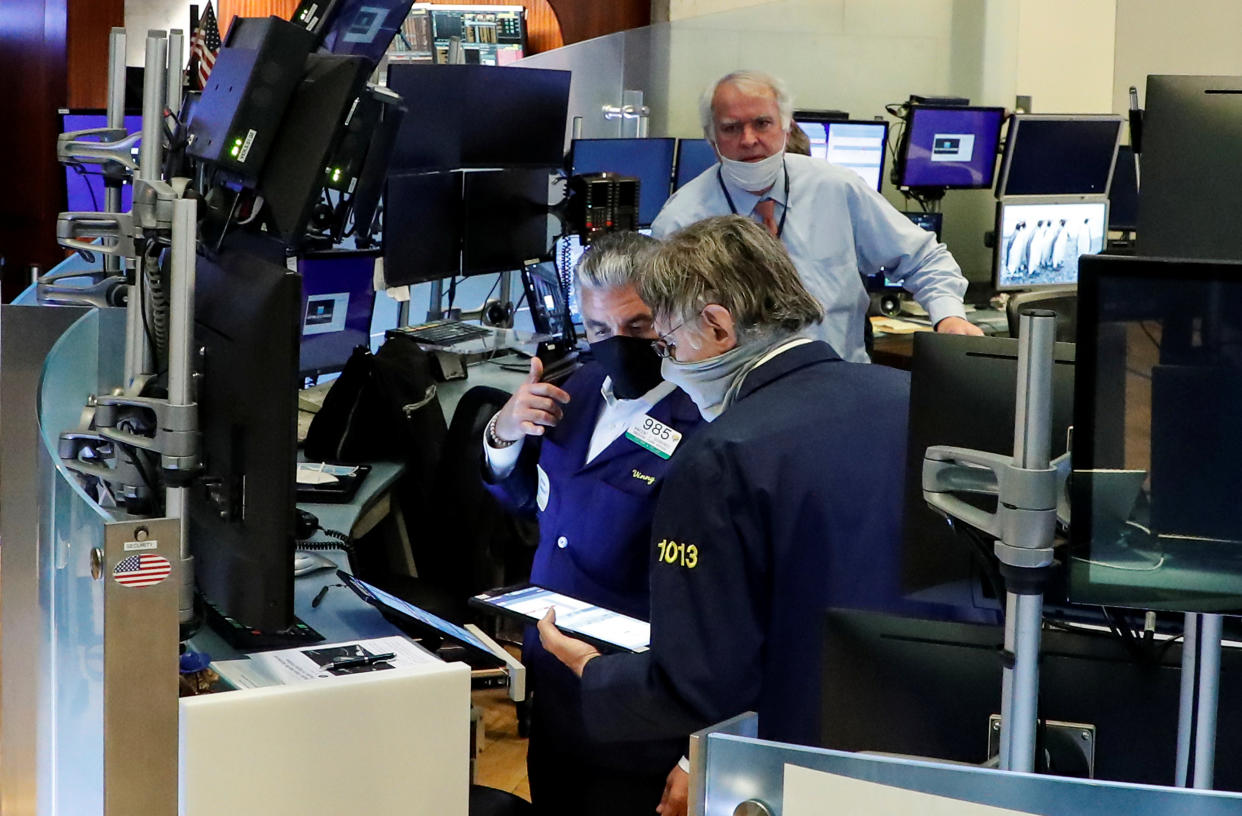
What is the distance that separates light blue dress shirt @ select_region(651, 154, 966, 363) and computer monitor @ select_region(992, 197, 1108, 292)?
245cm

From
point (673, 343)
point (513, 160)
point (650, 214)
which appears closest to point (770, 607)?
point (673, 343)

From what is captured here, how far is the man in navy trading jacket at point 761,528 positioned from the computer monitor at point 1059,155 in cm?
438

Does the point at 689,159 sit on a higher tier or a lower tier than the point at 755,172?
higher

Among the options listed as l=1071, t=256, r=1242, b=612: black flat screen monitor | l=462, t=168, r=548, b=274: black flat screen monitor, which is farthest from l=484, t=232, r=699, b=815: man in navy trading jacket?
l=462, t=168, r=548, b=274: black flat screen monitor

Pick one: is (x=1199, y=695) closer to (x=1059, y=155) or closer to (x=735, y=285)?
(x=735, y=285)

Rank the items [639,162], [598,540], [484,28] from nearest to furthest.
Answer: [598,540], [639,162], [484,28]

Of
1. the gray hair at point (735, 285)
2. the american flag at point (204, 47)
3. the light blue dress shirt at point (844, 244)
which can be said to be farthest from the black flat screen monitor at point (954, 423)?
the american flag at point (204, 47)

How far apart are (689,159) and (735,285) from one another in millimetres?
3761

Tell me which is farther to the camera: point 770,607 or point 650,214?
point 650,214

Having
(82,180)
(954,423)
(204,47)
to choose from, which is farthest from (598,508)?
(82,180)

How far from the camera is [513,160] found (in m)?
4.27

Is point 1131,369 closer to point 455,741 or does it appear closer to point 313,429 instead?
point 455,741

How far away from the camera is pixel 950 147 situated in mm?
6457

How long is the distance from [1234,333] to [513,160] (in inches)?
136
